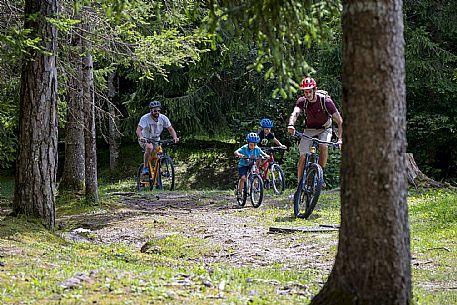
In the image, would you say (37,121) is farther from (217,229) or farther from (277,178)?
(277,178)

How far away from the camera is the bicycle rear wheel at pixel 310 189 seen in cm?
1085

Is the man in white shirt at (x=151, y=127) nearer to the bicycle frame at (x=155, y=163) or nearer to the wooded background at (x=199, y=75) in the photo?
Result: the bicycle frame at (x=155, y=163)

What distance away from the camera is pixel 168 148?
28.9 meters

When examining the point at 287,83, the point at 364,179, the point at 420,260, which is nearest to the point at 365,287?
the point at 364,179

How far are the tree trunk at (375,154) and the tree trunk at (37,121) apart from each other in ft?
18.3

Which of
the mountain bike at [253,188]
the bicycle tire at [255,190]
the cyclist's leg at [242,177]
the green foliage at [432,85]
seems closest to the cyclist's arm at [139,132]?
the cyclist's leg at [242,177]

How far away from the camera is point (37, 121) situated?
28.9 feet

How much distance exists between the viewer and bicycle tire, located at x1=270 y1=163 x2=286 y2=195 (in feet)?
51.3

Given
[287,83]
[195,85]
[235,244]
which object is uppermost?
[195,85]

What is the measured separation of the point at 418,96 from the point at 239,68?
6400mm

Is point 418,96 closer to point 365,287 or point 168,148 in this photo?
point 168,148

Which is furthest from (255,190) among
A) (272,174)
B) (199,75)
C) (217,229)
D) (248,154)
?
(199,75)

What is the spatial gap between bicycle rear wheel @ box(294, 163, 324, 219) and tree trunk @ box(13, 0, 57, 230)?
4191 mm

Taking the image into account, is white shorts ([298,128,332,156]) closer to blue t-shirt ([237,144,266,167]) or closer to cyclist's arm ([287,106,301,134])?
cyclist's arm ([287,106,301,134])
